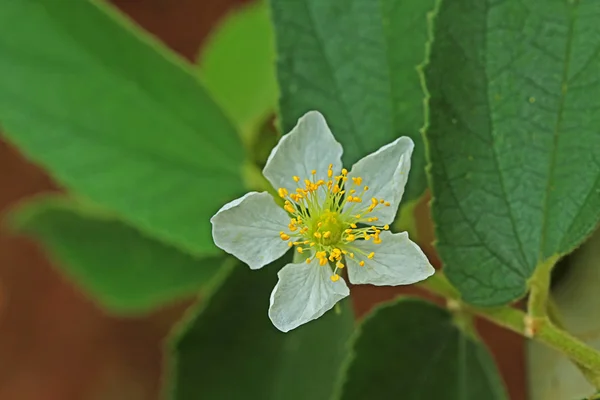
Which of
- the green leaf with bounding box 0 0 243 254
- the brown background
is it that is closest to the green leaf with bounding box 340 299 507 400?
the green leaf with bounding box 0 0 243 254

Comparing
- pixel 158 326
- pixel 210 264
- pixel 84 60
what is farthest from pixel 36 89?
pixel 158 326

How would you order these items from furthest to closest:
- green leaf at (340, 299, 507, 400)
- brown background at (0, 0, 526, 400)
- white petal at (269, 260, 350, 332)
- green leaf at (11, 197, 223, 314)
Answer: brown background at (0, 0, 526, 400) → green leaf at (11, 197, 223, 314) → green leaf at (340, 299, 507, 400) → white petal at (269, 260, 350, 332)

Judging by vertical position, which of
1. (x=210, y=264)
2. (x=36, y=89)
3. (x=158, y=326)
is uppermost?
(x=36, y=89)

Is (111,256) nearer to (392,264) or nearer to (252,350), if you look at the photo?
(252,350)

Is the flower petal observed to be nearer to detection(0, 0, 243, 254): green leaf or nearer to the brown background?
detection(0, 0, 243, 254): green leaf

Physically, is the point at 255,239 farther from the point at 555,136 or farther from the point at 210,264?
the point at 210,264
